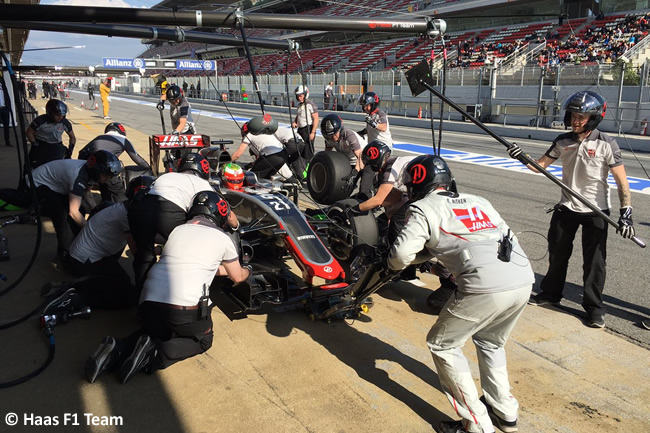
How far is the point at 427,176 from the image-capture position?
10.8 feet

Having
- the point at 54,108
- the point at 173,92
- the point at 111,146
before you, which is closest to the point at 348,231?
the point at 111,146

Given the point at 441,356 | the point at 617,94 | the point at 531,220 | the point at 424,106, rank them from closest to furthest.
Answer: the point at 441,356 < the point at 531,220 < the point at 617,94 < the point at 424,106

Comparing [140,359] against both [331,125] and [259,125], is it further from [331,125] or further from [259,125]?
[259,125]

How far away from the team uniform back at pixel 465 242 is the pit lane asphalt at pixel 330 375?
1003 mm

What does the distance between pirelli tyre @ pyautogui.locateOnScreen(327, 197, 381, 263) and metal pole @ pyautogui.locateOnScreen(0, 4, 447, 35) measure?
1.97 meters

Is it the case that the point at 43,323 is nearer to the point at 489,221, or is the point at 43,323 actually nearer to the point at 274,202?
the point at 274,202

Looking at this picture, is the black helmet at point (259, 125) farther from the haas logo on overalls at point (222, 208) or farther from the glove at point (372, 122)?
the haas logo on overalls at point (222, 208)

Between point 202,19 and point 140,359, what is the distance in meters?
2.60

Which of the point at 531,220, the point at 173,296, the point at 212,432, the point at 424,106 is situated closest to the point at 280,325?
the point at 173,296

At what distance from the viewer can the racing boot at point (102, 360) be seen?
348cm

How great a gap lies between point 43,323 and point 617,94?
20.2 m

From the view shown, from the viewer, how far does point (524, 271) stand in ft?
9.86

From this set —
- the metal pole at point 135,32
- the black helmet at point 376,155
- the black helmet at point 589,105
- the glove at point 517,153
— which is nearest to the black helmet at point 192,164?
the metal pole at point 135,32

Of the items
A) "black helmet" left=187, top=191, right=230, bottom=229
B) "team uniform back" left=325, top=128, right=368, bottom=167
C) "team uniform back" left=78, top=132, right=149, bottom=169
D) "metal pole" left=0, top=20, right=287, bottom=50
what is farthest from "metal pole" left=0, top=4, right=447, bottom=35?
"team uniform back" left=78, top=132, right=149, bottom=169
